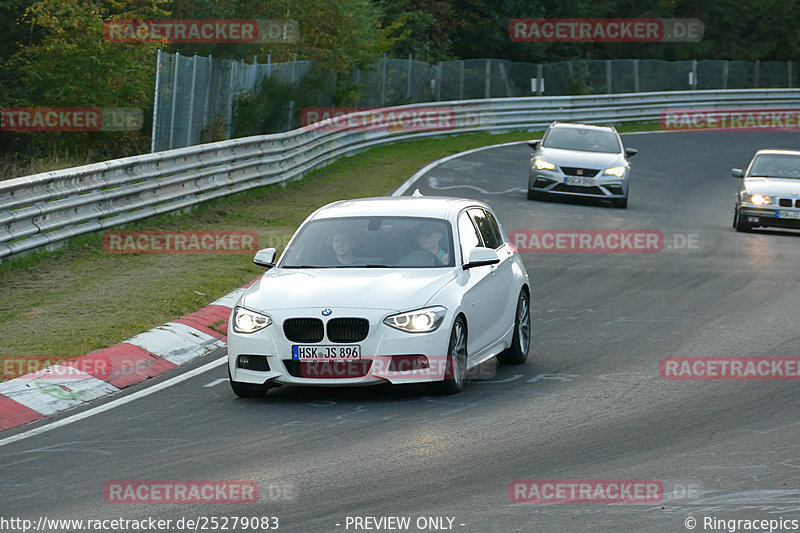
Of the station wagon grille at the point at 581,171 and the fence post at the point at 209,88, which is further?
the station wagon grille at the point at 581,171

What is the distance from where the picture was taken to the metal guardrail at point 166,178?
52.9 ft

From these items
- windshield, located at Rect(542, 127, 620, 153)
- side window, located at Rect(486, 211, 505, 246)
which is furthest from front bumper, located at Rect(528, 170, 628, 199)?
side window, located at Rect(486, 211, 505, 246)

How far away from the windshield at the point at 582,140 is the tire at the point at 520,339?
16.4 meters

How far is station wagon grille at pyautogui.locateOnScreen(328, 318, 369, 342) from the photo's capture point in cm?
992

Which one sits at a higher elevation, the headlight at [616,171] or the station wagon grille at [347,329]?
the headlight at [616,171]

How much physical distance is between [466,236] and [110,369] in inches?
130

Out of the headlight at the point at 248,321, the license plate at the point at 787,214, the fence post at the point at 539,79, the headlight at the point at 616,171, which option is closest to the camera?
the headlight at the point at 248,321

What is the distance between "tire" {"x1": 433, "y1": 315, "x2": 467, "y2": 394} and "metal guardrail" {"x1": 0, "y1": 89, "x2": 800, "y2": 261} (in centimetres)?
713

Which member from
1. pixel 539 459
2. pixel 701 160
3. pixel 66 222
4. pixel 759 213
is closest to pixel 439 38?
Result: pixel 701 160

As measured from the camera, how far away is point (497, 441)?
871 cm

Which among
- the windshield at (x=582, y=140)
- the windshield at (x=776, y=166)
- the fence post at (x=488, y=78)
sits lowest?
the windshield at (x=776, y=166)

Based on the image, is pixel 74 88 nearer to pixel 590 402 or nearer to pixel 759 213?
pixel 759 213

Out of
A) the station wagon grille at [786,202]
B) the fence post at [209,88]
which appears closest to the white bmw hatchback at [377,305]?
the station wagon grille at [786,202]

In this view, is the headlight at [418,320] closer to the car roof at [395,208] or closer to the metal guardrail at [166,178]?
the car roof at [395,208]
